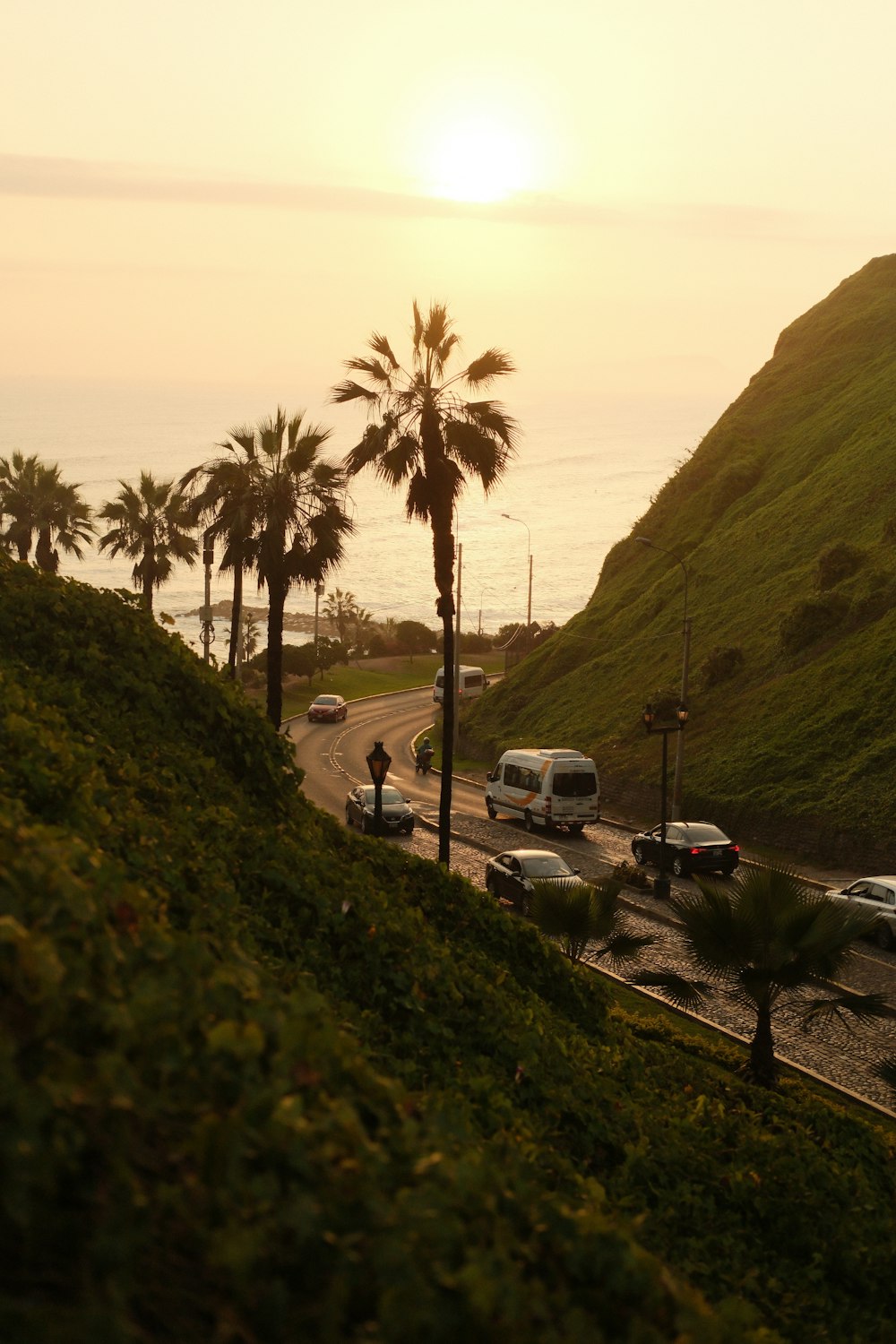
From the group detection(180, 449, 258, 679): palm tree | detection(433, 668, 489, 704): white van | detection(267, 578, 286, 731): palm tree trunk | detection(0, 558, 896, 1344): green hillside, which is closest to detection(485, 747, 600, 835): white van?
detection(267, 578, 286, 731): palm tree trunk

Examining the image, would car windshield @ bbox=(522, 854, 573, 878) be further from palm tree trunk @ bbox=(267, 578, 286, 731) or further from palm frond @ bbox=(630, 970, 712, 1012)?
palm frond @ bbox=(630, 970, 712, 1012)

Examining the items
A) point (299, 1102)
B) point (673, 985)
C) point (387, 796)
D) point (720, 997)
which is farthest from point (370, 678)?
point (299, 1102)

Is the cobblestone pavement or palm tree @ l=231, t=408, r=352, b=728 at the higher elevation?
palm tree @ l=231, t=408, r=352, b=728

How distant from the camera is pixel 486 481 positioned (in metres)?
29.9

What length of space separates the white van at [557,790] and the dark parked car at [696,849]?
18.0 feet

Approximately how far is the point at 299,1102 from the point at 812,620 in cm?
4639

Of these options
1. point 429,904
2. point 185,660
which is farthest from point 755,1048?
point 185,660

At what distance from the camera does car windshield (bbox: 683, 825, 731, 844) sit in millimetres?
34469

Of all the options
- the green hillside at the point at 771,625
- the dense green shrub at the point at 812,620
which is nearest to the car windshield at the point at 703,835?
the green hillside at the point at 771,625

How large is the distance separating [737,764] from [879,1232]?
33099 mm

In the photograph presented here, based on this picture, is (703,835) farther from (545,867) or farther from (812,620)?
(812,620)

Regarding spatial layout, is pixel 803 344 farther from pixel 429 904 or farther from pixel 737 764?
pixel 429 904

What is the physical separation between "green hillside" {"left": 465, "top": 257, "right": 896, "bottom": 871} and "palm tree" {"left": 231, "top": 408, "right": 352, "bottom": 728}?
16.6 m

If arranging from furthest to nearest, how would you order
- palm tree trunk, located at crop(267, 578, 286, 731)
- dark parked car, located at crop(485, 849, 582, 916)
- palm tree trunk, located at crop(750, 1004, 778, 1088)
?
palm tree trunk, located at crop(267, 578, 286, 731)
dark parked car, located at crop(485, 849, 582, 916)
palm tree trunk, located at crop(750, 1004, 778, 1088)
